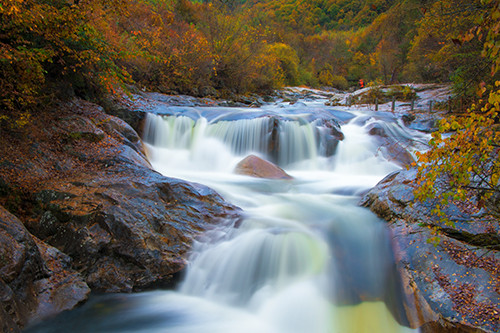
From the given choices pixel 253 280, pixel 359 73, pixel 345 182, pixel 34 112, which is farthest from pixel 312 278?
pixel 359 73

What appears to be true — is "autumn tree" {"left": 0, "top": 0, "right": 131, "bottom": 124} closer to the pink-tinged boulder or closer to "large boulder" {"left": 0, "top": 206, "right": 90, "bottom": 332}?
"large boulder" {"left": 0, "top": 206, "right": 90, "bottom": 332}

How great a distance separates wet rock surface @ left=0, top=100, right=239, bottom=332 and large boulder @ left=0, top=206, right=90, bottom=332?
0.03 feet

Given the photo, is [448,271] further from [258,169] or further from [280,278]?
[258,169]

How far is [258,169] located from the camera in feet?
29.2

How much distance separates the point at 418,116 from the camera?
1459cm

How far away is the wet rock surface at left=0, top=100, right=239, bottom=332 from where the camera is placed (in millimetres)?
3332

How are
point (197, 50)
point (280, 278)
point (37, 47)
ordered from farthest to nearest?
1. point (197, 50)
2. point (37, 47)
3. point (280, 278)

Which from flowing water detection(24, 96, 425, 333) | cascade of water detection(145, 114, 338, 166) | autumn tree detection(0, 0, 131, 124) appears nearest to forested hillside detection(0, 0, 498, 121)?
autumn tree detection(0, 0, 131, 124)

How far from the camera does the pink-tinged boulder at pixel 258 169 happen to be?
882cm

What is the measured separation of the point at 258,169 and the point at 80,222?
17.9 feet

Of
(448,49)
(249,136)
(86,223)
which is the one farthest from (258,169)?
(448,49)

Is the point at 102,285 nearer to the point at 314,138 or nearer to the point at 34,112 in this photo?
the point at 34,112

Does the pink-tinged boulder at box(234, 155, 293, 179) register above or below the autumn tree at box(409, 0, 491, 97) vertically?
below

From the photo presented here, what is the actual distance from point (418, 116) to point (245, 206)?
39.2 feet
